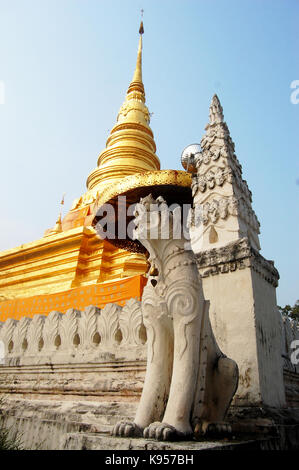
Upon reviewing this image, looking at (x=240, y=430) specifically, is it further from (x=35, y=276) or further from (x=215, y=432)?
(x=35, y=276)

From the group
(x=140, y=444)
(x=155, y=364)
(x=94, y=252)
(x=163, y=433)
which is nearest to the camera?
(x=140, y=444)

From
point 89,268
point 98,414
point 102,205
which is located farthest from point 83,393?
point 89,268

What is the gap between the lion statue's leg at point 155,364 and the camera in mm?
2584

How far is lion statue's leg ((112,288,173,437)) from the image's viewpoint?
8.48ft

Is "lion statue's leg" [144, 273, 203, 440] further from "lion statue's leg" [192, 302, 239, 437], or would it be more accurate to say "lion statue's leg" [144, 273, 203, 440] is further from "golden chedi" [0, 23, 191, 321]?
"golden chedi" [0, 23, 191, 321]

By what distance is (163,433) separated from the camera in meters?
2.23

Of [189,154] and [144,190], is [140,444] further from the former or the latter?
[189,154]

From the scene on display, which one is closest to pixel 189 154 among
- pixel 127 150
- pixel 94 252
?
pixel 94 252

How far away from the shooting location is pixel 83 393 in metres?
4.07

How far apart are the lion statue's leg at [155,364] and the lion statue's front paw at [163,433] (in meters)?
0.21

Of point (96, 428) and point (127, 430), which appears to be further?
point (96, 428)

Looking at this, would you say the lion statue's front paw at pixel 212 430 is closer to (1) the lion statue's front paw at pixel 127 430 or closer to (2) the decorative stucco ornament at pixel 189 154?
(1) the lion statue's front paw at pixel 127 430

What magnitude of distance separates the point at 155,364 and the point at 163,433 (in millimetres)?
547

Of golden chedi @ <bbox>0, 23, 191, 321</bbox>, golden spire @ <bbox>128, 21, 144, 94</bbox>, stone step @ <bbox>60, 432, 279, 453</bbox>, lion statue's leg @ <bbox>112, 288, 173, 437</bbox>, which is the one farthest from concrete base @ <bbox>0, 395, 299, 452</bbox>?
Answer: golden spire @ <bbox>128, 21, 144, 94</bbox>
